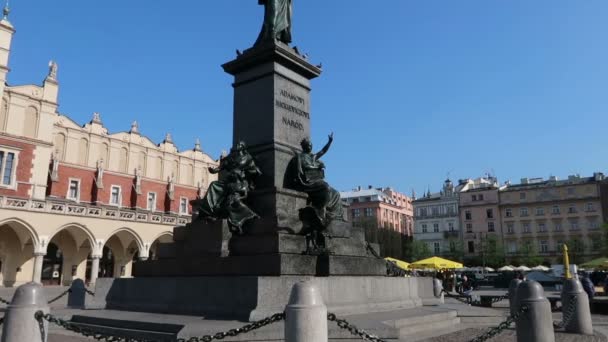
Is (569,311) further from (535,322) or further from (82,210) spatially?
(82,210)

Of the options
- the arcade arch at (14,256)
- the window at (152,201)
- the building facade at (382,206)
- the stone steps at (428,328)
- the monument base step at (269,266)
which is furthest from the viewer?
the building facade at (382,206)

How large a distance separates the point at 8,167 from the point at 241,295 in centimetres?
3112

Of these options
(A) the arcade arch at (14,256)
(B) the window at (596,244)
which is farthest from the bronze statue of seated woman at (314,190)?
(B) the window at (596,244)

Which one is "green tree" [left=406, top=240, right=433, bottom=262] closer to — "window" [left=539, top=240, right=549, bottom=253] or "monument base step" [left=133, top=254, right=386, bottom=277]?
"window" [left=539, top=240, right=549, bottom=253]

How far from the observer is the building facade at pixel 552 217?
59406 millimetres

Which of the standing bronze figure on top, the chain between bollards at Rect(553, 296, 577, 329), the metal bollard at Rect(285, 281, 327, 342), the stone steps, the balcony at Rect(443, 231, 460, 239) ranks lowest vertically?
the stone steps

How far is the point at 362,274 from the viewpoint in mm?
7562

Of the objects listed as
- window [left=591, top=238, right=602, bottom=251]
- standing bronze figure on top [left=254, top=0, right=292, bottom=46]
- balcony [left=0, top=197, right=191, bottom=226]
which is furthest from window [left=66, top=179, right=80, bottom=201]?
window [left=591, top=238, right=602, bottom=251]

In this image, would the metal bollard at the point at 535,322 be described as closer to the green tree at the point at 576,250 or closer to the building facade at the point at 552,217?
the green tree at the point at 576,250

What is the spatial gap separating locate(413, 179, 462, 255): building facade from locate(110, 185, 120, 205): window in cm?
4617

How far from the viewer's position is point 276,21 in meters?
9.95

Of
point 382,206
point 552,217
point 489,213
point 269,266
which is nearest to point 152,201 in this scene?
point 269,266

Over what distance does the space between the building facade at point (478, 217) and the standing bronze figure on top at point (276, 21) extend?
59412 millimetres

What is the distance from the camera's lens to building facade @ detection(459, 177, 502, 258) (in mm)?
64875
